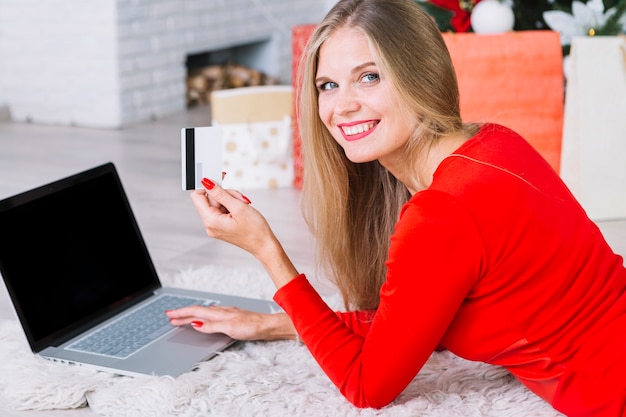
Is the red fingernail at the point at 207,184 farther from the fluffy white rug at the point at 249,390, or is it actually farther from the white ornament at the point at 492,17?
the white ornament at the point at 492,17

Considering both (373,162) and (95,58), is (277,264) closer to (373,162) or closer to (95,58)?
(373,162)

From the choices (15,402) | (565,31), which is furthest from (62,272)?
(565,31)

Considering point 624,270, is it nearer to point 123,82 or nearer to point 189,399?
point 189,399

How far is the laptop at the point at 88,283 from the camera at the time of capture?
1.49 m

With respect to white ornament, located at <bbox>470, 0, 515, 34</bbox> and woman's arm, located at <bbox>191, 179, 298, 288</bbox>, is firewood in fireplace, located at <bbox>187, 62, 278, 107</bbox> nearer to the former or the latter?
white ornament, located at <bbox>470, 0, 515, 34</bbox>

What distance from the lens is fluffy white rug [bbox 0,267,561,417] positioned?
4.51ft

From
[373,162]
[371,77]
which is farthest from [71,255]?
[371,77]

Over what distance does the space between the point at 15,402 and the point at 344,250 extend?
1.81 ft

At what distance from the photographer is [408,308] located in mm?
1188

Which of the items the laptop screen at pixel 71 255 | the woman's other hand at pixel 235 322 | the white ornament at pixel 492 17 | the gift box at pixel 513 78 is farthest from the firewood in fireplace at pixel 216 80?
the woman's other hand at pixel 235 322

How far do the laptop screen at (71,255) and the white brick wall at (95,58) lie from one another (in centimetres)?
200

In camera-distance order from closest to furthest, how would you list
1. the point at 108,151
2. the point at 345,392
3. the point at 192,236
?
the point at 345,392, the point at 192,236, the point at 108,151

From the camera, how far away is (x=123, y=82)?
3.63m

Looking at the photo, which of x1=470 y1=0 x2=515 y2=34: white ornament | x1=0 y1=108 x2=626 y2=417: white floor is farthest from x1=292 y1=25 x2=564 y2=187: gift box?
x1=0 y1=108 x2=626 y2=417: white floor
